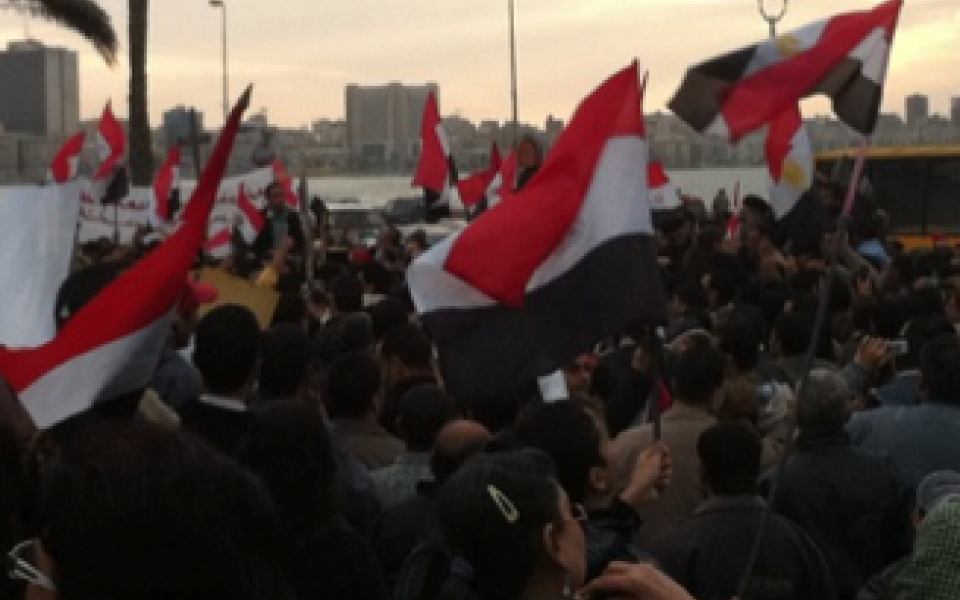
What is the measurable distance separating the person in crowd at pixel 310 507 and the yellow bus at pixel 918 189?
68.9 feet

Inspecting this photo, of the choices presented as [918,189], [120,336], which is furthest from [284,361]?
[918,189]

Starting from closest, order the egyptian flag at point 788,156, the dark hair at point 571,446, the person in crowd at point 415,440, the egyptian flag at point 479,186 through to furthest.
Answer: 1. the dark hair at point 571,446
2. the person in crowd at point 415,440
3. the egyptian flag at point 788,156
4. the egyptian flag at point 479,186

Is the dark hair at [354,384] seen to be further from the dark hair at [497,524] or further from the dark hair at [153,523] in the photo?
the dark hair at [153,523]

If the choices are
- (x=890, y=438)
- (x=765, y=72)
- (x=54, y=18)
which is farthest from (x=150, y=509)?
(x=54, y=18)

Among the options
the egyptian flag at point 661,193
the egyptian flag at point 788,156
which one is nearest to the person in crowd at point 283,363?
the egyptian flag at point 788,156

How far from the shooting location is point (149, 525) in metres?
2.11

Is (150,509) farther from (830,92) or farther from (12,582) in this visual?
(830,92)

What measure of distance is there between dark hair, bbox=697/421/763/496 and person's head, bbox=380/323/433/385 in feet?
7.30

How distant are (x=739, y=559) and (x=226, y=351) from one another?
73.4 inches

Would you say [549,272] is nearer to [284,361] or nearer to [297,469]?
[297,469]

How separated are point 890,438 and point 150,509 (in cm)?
479

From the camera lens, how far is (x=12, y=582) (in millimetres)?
2697

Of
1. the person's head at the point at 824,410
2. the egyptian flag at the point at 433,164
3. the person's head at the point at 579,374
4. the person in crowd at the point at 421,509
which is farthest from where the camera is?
the egyptian flag at the point at 433,164

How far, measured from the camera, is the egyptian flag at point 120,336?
4.66m
